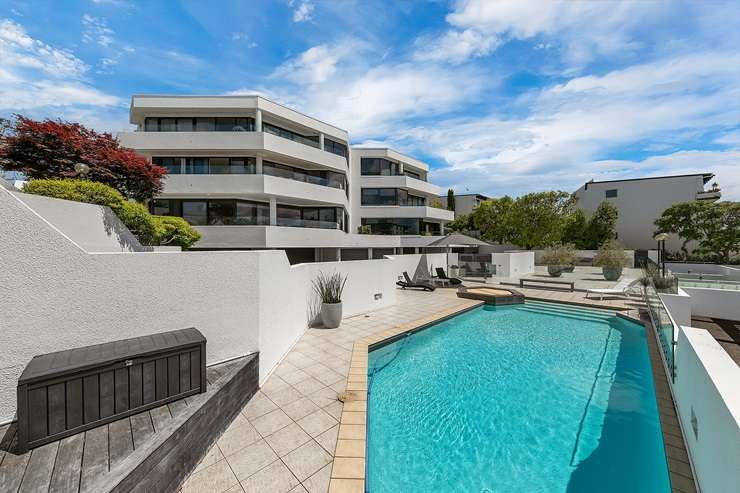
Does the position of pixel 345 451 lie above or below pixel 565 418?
above

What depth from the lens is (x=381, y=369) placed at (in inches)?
248

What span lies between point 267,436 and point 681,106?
1486 cm

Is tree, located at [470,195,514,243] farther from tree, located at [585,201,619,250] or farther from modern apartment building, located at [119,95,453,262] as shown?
modern apartment building, located at [119,95,453,262]

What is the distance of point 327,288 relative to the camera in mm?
8156

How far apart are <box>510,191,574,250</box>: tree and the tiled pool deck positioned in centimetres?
2584

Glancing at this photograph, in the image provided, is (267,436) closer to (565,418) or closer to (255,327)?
(255,327)

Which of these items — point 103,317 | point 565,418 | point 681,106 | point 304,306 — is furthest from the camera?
point 681,106

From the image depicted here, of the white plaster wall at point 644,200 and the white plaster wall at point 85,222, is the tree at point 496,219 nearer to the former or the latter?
the white plaster wall at point 644,200

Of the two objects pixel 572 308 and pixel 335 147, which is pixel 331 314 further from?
pixel 335 147

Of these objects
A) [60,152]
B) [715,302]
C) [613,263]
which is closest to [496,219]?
[613,263]

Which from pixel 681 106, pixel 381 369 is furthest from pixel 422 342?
pixel 681 106

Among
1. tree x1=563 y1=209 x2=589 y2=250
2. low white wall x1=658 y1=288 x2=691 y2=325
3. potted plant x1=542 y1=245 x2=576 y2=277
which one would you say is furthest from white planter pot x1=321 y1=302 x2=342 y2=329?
tree x1=563 y1=209 x2=589 y2=250

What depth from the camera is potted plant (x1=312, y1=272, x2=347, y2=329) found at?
7816 millimetres

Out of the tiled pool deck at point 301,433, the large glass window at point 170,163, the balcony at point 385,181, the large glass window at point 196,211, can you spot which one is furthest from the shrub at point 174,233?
the balcony at point 385,181
